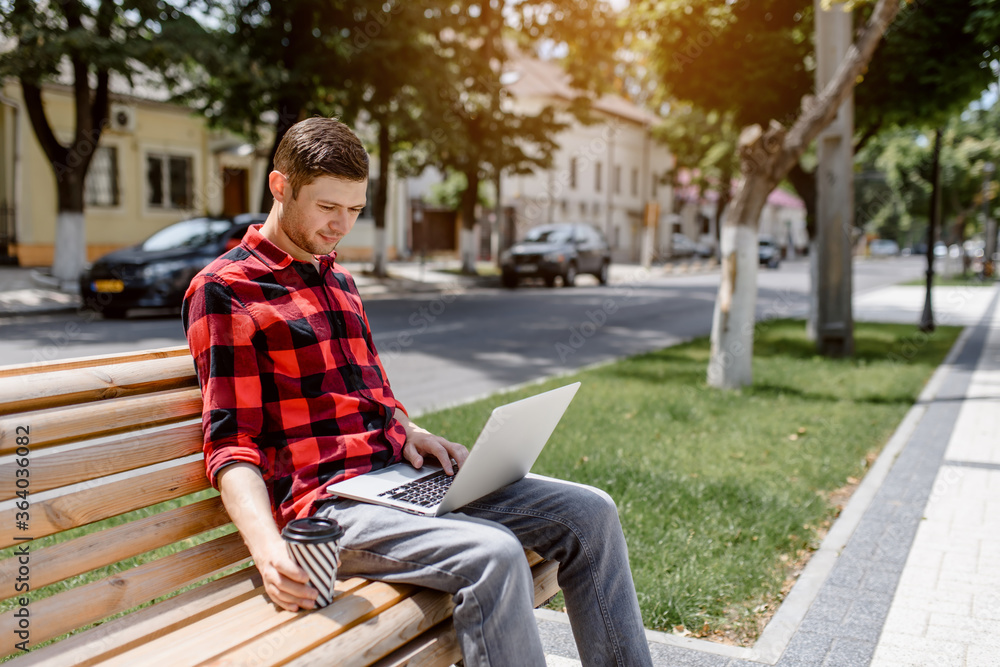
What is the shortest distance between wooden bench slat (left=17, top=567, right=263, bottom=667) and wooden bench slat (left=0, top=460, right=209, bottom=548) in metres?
0.24

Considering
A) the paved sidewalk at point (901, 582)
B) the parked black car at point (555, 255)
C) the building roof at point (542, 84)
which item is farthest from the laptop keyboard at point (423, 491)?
the building roof at point (542, 84)

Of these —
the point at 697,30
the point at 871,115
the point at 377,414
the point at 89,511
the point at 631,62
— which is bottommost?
the point at 89,511

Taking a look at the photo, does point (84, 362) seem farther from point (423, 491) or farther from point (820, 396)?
point (820, 396)

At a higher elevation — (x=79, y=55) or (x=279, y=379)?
(x=79, y=55)

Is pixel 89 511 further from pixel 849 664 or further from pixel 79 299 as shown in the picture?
pixel 79 299

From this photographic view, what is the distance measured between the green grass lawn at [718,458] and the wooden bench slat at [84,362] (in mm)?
1992

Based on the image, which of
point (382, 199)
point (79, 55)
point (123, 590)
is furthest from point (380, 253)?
point (123, 590)

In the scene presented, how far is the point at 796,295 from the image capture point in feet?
77.1

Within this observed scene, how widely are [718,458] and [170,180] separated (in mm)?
22841

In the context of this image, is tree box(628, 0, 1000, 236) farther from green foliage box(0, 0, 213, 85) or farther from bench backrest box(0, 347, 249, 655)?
bench backrest box(0, 347, 249, 655)

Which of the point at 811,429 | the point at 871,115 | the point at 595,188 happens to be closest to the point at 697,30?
the point at 871,115

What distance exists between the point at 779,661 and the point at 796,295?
861 inches

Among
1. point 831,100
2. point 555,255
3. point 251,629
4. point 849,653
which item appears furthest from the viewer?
point 555,255

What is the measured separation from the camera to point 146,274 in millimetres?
12852
